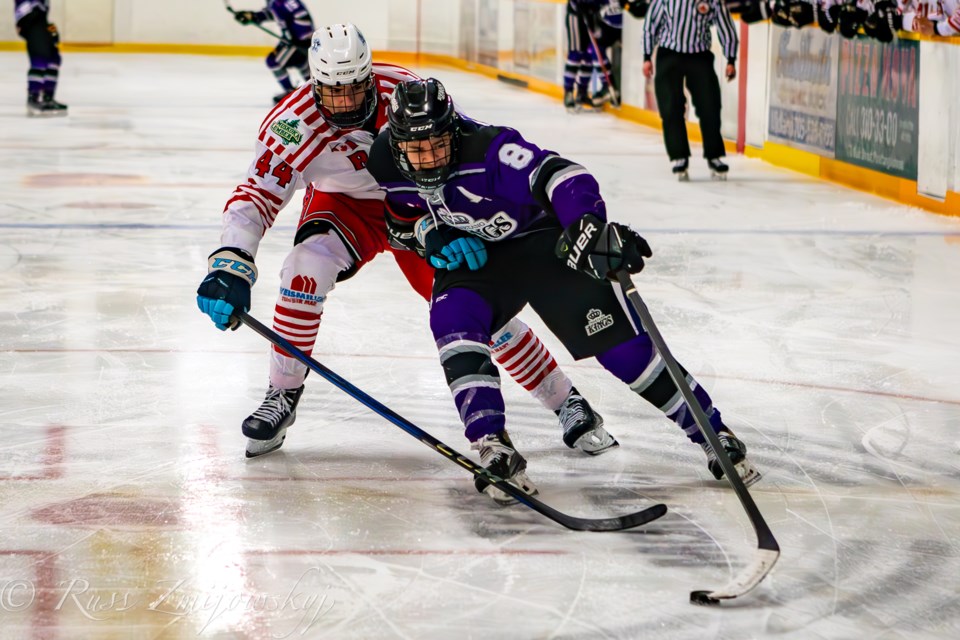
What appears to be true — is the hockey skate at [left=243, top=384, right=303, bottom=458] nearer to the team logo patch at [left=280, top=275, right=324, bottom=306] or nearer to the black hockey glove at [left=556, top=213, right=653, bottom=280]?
the team logo patch at [left=280, top=275, right=324, bottom=306]

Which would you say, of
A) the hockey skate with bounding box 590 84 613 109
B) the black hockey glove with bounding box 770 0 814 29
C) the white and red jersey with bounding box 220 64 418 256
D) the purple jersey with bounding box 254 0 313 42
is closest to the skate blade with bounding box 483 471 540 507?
the white and red jersey with bounding box 220 64 418 256

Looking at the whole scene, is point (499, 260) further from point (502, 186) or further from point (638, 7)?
point (638, 7)

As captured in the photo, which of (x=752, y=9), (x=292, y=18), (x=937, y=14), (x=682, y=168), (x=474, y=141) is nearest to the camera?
(x=474, y=141)

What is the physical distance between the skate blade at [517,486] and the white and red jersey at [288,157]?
2.52 ft

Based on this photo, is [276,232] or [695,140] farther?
[695,140]

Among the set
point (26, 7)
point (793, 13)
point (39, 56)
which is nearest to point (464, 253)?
point (793, 13)

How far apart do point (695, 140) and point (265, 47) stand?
9002 mm

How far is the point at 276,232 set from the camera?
20.2ft

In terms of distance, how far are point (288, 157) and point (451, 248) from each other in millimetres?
522

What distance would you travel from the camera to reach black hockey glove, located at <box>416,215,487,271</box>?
2898mm

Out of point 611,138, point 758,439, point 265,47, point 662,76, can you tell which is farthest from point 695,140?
point 265,47

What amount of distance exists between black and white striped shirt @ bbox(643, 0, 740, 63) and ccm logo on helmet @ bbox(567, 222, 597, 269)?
16.4 ft

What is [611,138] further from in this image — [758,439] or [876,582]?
[876,582]

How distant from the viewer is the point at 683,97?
25.1ft
